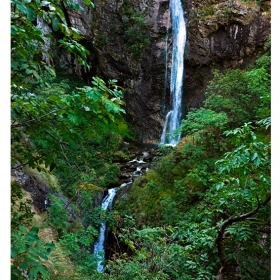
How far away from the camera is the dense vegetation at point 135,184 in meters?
1.38

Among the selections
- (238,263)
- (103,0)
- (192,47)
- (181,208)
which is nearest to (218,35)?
(192,47)

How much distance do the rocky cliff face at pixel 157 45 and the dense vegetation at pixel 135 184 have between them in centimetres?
515

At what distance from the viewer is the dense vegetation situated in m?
1.38

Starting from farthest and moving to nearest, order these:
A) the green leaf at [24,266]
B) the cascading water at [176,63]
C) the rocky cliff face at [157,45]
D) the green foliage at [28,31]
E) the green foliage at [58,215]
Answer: the cascading water at [176,63], the rocky cliff face at [157,45], the green foliage at [58,215], the green foliage at [28,31], the green leaf at [24,266]

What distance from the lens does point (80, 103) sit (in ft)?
4.54

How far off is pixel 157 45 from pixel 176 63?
4.45 ft

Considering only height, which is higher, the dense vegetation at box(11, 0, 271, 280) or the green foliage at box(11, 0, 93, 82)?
the green foliage at box(11, 0, 93, 82)

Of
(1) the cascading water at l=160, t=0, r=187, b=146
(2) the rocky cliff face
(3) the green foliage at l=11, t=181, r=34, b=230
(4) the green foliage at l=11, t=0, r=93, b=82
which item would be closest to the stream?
(1) the cascading water at l=160, t=0, r=187, b=146

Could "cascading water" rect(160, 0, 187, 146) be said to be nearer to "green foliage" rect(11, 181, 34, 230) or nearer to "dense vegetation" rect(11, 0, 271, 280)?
"dense vegetation" rect(11, 0, 271, 280)

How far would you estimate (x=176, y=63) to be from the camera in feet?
43.8

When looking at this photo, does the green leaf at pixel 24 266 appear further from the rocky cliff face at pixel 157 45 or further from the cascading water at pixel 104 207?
the rocky cliff face at pixel 157 45

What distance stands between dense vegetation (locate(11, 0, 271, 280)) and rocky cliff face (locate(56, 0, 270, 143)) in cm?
515

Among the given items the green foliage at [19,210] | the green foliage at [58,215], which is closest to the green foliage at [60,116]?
the green foliage at [19,210]

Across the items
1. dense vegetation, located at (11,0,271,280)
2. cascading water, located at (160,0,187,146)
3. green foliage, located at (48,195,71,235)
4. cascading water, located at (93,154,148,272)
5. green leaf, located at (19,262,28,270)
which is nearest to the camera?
green leaf, located at (19,262,28,270)
